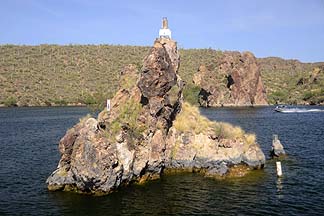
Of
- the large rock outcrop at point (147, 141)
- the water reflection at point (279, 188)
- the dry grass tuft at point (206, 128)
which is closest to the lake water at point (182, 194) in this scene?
the water reflection at point (279, 188)

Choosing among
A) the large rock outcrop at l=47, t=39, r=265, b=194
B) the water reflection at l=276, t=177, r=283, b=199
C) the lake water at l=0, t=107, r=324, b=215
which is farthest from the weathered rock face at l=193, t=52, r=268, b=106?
the water reflection at l=276, t=177, r=283, b=199

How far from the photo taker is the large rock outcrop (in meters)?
35.6

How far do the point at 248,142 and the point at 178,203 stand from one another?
15.6 m

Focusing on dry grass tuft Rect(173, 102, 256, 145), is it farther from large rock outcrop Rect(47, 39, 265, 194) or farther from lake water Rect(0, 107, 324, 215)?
lake water Rect(0, 107, 324, 215)

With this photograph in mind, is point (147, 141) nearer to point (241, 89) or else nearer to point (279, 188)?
point (279, 188)

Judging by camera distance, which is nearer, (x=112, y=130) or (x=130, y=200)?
(x=130, y=200)

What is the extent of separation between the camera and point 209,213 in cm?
3066

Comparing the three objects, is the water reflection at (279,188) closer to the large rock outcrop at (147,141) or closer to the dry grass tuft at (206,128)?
the large rock outcrop at (147,141)

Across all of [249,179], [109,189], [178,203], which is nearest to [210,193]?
[178,203]

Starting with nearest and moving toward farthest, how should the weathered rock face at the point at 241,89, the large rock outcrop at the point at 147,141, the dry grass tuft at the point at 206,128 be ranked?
the large rock outcrop at the point at 147,141 < the dry grass tuft at the point at 206,128 < the weathered rock face at the point at 241,89

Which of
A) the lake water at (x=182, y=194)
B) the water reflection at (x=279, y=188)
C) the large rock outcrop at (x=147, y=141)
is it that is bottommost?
the water reflection at (x=279, y=188)

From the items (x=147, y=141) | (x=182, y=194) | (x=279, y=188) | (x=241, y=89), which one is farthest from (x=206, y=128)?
(x=241, y=89)

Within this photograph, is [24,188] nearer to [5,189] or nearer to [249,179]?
[5,189]

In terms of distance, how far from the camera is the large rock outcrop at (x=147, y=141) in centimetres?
3559
